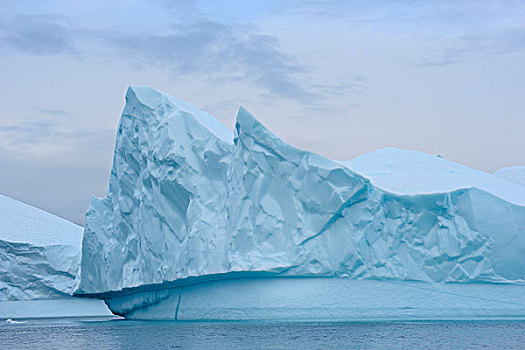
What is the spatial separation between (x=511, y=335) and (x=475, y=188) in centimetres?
446

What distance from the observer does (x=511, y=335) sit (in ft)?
48.4

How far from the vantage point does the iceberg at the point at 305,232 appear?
1689cm

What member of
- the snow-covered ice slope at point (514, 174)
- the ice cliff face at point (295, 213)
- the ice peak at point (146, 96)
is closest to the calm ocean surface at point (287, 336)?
the ice cliff face at point (295, 213)

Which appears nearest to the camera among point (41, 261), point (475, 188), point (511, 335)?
point (511, 335)

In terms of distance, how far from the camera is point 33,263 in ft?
92.0

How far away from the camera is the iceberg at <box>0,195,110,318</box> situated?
27.9m

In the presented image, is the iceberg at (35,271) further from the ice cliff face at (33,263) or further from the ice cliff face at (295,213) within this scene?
the ice cliff face at (295,213)

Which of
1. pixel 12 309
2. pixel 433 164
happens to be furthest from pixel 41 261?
pixel 433 164

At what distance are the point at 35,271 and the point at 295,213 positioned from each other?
1520cm

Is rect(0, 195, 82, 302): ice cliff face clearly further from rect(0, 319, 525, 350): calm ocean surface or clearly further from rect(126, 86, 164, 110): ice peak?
rect(126, 86, 164, 110): ice peak

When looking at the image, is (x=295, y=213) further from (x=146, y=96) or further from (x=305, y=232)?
(x=146, y=96)

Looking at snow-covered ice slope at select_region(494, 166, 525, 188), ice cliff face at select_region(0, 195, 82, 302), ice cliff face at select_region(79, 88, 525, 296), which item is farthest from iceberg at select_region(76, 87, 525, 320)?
ice cliff face at select_region(0, 195, 82, 302)

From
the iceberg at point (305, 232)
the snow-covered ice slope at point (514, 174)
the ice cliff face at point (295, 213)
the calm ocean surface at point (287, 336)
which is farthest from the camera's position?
the snow-covered ice slope at point (514, 174)

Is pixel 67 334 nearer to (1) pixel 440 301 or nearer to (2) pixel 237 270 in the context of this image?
(2) pixel 237 270
